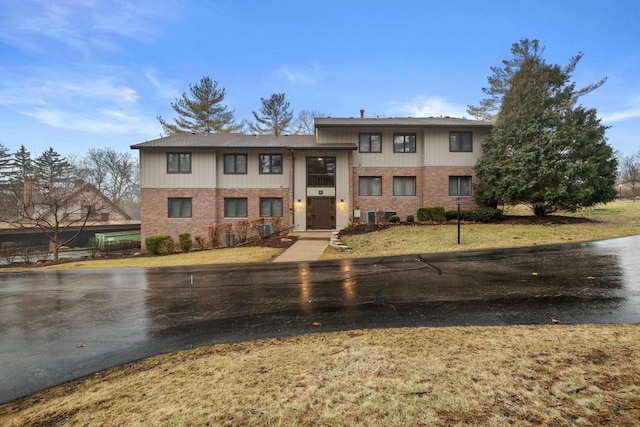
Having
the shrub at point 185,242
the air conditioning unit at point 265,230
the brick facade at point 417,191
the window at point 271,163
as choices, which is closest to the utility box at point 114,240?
the shrub at point 185,242

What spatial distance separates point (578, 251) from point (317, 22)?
253 ft

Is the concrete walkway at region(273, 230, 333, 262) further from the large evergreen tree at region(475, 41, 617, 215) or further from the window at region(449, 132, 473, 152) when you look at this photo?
the large evergreen tree at region(475, 41, 617, 215)

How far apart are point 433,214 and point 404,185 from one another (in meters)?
3.86

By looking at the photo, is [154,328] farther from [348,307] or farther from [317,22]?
[317,22]

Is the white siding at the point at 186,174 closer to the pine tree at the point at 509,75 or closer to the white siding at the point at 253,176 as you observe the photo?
the white siding at the point at 253,176

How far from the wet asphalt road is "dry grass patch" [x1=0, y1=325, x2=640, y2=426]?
65 cm

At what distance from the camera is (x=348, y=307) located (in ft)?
18.3

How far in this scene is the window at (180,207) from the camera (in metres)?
21.4

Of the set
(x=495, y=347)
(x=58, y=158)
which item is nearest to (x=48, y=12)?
(x=495, y=347)

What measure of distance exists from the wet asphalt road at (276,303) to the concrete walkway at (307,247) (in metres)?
2.32

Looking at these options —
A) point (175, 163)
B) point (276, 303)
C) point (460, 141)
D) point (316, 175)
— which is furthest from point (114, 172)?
point (276, 303)

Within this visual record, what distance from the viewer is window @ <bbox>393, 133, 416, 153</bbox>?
2194 centimetres

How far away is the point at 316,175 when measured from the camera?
21.7 meters

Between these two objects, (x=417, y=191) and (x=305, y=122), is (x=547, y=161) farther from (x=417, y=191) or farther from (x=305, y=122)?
(x=305, y=122)
